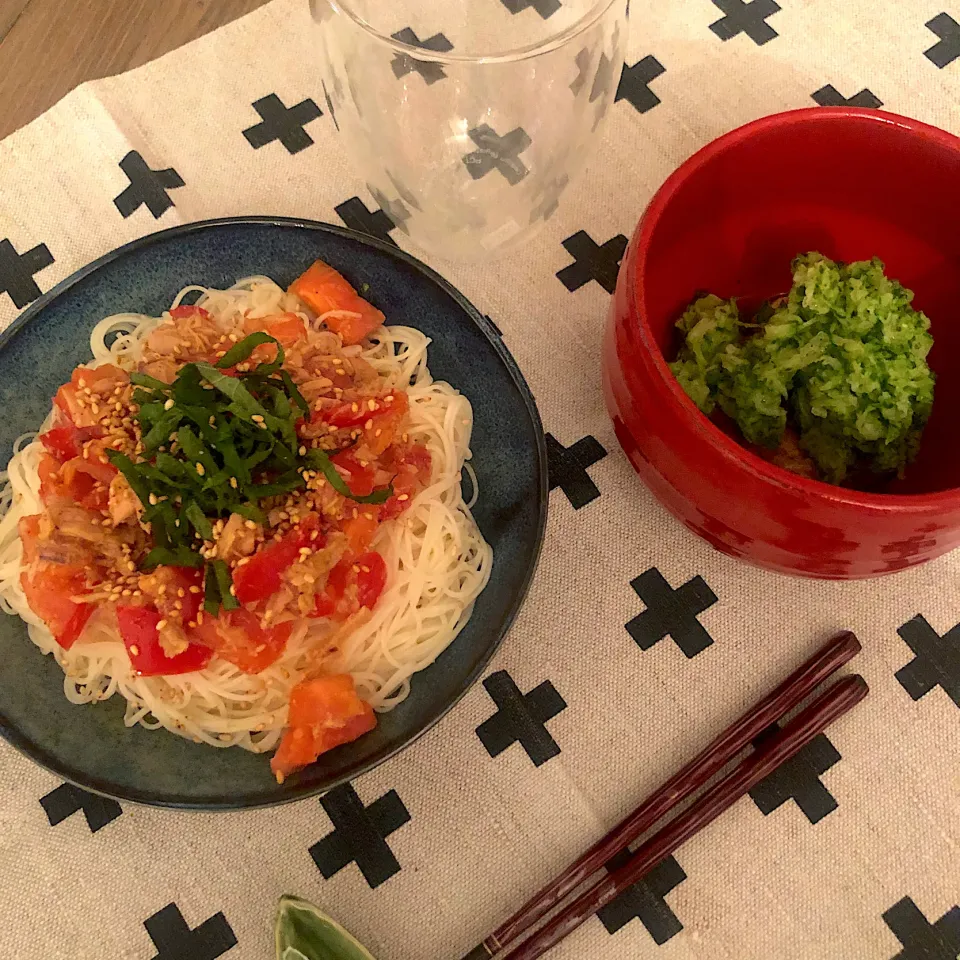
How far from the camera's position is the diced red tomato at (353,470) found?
1.31 metres

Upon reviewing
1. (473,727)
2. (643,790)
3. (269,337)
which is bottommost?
(643,790)

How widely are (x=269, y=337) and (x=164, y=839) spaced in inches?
31.7

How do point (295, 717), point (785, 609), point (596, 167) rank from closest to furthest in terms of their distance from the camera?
point (295, 717)
point (785, 609)
point (596, 167)

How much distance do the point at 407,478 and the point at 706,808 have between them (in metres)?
0.70

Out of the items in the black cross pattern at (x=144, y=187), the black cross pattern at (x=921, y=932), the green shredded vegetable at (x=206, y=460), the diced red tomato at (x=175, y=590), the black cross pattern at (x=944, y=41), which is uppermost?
the black cross pattern at (x=144, y=187)

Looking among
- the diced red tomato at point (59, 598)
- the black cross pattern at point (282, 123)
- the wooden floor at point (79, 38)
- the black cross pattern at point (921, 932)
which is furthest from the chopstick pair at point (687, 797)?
the wooden floor at point (79, 38)

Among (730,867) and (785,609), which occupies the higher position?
(785,609)

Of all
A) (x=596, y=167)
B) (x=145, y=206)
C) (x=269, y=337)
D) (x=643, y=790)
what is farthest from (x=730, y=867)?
(x=145, y=206)

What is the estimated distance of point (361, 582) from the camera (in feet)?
4.50

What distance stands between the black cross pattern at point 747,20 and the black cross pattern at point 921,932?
1.63 m

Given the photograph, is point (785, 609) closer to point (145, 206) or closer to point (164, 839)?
point (164, 839)

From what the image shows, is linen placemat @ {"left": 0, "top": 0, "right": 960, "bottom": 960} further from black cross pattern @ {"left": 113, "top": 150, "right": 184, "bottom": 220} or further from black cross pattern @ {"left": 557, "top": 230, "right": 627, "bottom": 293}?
black cross pattern @ {"left": 113, "top": 150, "right": 184, "bottom": 220}

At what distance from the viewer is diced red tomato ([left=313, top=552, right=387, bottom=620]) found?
130cm

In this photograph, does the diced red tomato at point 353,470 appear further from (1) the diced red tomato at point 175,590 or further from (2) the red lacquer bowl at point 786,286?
(2) the red lacquer bowl at point 786,286
